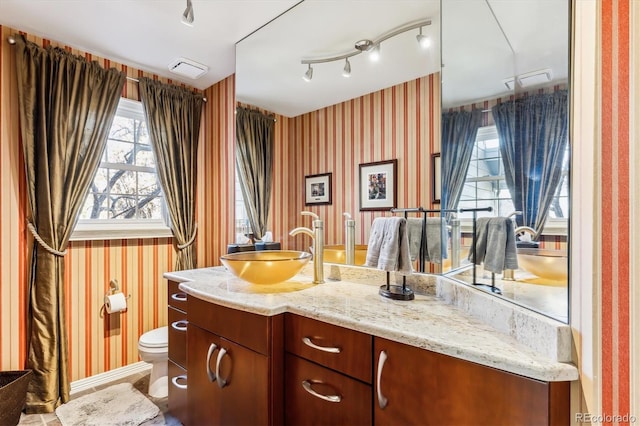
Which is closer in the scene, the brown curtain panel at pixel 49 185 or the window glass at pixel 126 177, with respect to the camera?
the brown curtain panel at pixel 49 185

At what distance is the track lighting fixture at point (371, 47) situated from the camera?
1526 millimetres

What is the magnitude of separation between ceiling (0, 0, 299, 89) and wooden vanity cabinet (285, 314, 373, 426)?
188cm

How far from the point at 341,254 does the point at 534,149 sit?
1117 mm

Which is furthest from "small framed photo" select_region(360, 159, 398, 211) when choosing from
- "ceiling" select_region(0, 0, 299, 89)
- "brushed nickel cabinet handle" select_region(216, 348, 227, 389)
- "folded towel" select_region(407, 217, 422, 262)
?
"ceiling" select_region(0, 0, 299, 89)

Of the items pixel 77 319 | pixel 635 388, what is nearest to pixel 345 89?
pixel 635 388

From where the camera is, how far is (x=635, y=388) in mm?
622

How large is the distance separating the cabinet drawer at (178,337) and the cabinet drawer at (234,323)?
32 cm

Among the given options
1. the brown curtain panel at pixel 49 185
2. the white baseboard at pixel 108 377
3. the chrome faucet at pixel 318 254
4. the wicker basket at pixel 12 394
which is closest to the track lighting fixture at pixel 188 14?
the brown curtain panel at pixel 49 185

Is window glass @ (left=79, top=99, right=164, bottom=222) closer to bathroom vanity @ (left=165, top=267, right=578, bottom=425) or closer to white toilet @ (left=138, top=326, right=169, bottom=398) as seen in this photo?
white toilet @ (left=138, top=326, right=169, bottom=398)

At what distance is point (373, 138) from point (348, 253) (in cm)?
67

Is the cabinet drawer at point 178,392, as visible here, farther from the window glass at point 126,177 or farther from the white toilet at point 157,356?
the window glass at point 126,177

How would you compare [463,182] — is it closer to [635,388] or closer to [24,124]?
[635,388]

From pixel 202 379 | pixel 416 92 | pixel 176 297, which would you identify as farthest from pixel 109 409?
pixel 416 92

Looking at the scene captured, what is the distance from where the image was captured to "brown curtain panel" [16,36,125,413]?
2041 millimetres
